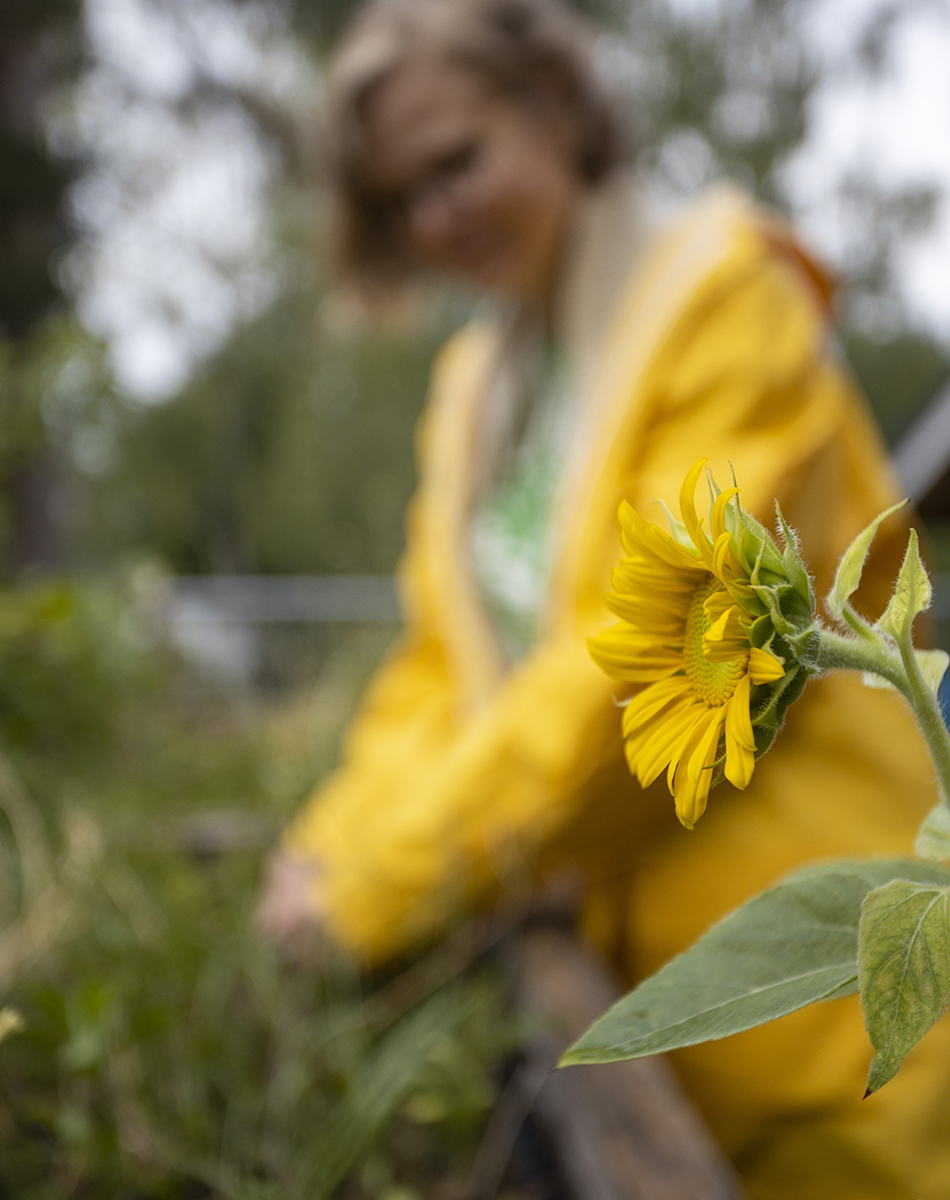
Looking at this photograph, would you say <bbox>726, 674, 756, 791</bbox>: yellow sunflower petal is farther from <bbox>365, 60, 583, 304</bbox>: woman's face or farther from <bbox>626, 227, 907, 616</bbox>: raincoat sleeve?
<bbox>365, 60, 583, 304</bbox>: woman's face

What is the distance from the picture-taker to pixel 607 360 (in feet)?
2.04

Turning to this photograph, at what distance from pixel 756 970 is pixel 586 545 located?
41cm

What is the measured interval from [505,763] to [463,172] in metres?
0.51

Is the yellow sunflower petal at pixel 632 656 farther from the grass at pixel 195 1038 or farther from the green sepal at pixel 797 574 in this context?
the grass at pixel 195 1038

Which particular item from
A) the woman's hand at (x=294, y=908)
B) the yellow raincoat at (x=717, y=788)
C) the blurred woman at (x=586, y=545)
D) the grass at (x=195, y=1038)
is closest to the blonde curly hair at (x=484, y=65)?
the blurred woman at (x=586, y=545)

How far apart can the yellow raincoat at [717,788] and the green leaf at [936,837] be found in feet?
0.79

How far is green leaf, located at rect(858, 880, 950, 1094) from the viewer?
11 cm

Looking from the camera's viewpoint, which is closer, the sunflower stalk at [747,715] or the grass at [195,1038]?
the sunflower stalk at [747,715]

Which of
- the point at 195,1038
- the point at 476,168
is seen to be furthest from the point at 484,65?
the point at 195,1038

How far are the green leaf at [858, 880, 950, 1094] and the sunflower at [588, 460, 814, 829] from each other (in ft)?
0.09

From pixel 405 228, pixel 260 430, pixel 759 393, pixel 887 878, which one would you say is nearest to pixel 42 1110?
pixel 887 878

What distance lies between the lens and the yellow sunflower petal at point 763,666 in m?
0.11

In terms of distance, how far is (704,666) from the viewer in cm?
13

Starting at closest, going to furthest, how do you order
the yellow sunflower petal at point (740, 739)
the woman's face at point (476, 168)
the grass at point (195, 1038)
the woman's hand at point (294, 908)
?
the yellow sunflower petal at point (740, 739), the grass at point (195, 1038), the woman's hand at point (294, 908), the woman's face at point (476, 168)
